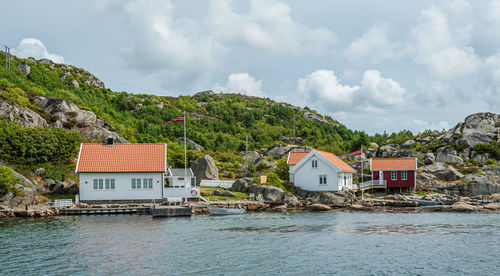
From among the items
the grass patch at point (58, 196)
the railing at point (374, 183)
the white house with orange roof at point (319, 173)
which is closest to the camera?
the grass patch at point (58, 196)

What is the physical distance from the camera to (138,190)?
43.3 metres

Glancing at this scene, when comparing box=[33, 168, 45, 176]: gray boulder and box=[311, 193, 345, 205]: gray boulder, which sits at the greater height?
box=[33, 168, 45, 176]: gray boulder

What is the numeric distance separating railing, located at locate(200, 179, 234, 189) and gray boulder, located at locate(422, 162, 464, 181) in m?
28.6

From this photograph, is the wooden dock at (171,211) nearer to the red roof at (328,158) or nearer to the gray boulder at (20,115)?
the red roof at (328,158)

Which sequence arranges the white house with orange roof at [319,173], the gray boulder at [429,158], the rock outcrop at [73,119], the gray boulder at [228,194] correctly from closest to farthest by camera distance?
1. the gray boulder at [228,194]
2. the white house with orange roof at [319,173]
3. the rock outcrop at [73,119]
4. the gray boulder at [429,158]

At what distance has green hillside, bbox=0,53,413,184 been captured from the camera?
164 ft

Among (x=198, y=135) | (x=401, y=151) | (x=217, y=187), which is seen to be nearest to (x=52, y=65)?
(x=198, y=135)

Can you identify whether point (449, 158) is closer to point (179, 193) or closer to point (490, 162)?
point (490, 162)

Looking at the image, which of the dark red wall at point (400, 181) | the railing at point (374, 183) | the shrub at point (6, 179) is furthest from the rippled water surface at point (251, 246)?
the railing at point (374, 183)

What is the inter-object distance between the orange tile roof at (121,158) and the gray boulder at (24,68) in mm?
66133

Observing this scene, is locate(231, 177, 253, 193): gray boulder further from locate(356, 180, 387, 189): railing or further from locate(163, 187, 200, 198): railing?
locate(356, 180, 387, 189): railing

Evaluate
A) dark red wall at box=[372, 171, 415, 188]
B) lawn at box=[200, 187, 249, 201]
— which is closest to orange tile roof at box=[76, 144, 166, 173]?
lawn at box=[200, 187, 249, 201]

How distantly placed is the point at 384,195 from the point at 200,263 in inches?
1596

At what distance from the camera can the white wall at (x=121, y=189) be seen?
42.6 meters
